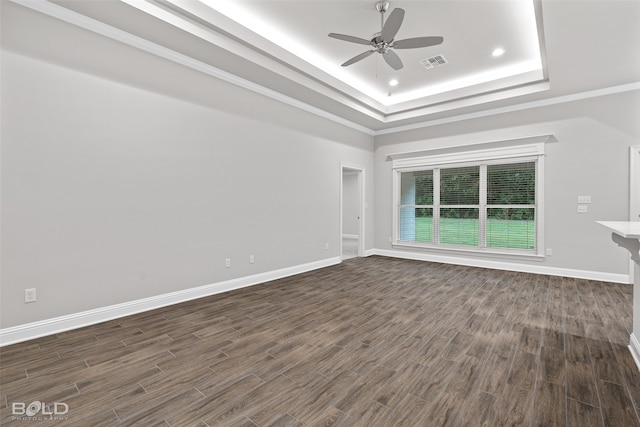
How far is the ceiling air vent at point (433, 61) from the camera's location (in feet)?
14.5

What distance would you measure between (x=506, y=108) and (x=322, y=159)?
11.8ft

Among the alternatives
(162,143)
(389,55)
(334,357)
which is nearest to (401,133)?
(389,55)

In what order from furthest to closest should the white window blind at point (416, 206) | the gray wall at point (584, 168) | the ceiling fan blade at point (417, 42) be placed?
the white window blind at point (416, 206), the gray wall at point (584, 168), the ceiling fan blade at point (417, 42)

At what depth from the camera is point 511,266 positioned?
555cm

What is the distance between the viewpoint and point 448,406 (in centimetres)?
178

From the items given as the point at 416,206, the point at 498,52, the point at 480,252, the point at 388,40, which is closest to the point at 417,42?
the point at 388,40

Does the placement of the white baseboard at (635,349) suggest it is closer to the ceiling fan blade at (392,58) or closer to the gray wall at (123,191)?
the ceiling fan blade at (392,58)

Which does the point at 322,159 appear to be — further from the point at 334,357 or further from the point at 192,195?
the point at 334,357

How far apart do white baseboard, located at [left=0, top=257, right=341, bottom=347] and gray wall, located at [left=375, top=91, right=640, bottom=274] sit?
5029 millimetres

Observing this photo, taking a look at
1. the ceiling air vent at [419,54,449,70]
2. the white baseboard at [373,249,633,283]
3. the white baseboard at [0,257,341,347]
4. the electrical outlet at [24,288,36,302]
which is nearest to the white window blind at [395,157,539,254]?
the white baseboard at [373,249,633,283]

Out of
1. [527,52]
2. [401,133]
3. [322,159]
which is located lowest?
[322,159]

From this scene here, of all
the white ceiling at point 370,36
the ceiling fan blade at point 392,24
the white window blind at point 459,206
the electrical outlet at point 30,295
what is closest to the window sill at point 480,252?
the white window blind at point 459,206

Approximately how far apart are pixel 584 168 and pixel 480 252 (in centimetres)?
220

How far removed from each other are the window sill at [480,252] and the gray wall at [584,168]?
11 cm
